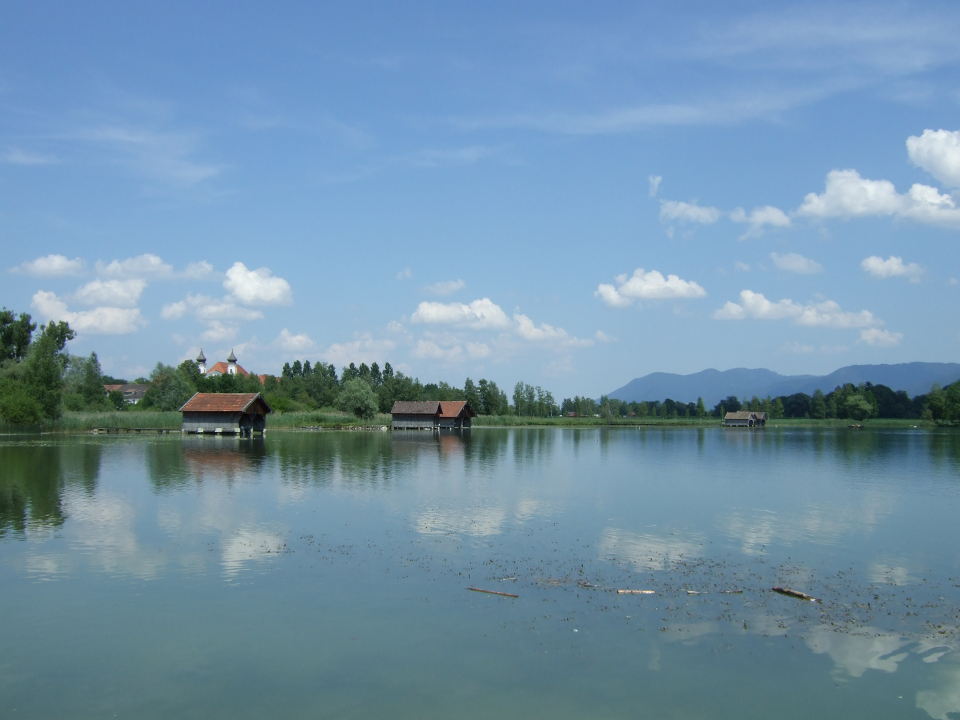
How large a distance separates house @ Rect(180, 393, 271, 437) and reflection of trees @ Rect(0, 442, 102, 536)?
19467mm

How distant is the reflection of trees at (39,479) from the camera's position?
20873 millimetres

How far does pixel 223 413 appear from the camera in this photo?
68.5 meters

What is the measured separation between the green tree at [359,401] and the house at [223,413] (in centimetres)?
3017

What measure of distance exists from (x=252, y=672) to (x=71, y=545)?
30.9 ft

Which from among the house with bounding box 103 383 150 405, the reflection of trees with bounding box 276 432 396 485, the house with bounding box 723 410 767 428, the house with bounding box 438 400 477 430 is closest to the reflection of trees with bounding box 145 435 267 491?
the reflection of trees with bounding box 276 432 396 485

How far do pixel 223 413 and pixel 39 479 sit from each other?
129 ft

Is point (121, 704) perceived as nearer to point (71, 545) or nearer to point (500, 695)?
point (500, 695)

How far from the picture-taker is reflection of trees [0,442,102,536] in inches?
822

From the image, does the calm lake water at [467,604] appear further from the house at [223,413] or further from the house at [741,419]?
the house at [741,419]

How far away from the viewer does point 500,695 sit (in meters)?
9.65

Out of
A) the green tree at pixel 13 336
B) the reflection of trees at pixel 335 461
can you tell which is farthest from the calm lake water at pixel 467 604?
the green tree at pixel 13 336

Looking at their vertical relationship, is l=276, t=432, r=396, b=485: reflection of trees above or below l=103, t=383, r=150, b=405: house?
below

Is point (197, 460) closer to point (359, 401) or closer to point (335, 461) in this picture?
point (335, 461)

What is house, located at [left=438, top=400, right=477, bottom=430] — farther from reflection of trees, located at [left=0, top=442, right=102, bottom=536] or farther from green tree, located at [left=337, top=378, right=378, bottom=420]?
reflection of trees, located at [left=0, top=442, right=102, bottom=536]
